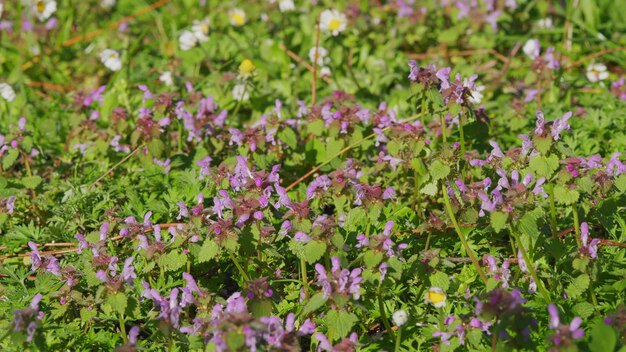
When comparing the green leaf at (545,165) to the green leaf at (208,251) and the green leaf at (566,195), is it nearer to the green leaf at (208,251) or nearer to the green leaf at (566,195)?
the green leaf at (566,195)

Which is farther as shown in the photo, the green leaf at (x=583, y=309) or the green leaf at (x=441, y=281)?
the green leaf at (x=441, y=281)

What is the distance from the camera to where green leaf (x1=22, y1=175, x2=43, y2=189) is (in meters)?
3.64

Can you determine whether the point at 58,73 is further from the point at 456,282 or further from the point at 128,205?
the point at 456,282

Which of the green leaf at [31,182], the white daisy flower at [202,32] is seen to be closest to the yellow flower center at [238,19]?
the white daisy flower at [202,32]

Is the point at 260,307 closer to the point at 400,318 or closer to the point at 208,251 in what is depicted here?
the point at 208,251

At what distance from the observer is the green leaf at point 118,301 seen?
271cm

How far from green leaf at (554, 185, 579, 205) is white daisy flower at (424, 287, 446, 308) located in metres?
0.52

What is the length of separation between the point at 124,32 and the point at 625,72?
3.30m

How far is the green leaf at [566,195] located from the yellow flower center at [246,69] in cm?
184

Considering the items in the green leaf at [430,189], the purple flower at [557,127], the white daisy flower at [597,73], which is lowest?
the white daisy flower at [597,73]

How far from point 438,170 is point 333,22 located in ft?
7.14

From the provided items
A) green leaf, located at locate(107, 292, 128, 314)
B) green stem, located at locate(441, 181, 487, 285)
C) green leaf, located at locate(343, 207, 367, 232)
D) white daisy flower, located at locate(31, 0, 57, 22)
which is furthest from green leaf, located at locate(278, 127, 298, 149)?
white daisy flower, located at locate(31, 0, 57, 22)

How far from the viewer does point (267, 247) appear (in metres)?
2.96

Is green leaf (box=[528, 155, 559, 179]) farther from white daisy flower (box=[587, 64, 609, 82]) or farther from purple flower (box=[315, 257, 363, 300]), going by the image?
white daisy flower (box=[587, 64, 609, 82])
